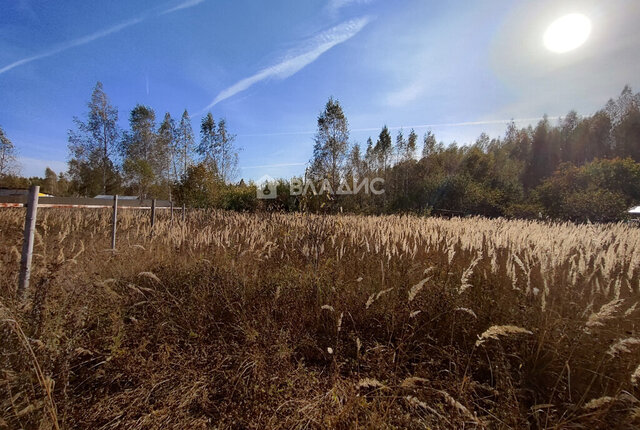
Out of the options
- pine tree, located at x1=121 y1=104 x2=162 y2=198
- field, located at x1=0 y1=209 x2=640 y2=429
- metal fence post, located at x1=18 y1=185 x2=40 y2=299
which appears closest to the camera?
field, located at x1=0 y1=209 x2=640 y2=429

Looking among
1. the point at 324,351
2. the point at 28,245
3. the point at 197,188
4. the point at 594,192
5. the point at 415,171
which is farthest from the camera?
the point at 415,171

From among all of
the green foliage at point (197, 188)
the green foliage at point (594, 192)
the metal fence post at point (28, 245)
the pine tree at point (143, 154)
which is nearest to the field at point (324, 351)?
the metal fence post at point (28, 245)

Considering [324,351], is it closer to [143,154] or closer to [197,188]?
[197,188]

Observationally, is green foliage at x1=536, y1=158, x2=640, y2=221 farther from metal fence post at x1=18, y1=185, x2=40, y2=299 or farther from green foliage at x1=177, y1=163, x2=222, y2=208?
metal fence post at x1=18, y1=185, x2=40, y2=299

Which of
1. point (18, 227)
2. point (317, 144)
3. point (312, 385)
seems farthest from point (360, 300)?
point (317, 144)

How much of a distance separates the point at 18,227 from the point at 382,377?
7.25 metres

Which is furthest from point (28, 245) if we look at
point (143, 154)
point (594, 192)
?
point (143, 154)

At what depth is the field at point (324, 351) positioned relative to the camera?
1417mm

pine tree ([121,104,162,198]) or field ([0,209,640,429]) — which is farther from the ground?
pine tree ([121,104,162,198])

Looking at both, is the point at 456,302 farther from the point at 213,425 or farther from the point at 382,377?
the point at 213,425

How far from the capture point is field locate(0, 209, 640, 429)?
55.8 inches

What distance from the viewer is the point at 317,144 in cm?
2144

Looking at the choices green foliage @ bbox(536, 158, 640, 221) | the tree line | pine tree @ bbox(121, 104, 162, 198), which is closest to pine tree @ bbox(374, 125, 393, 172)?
the tree line

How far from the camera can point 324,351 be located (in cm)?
201
